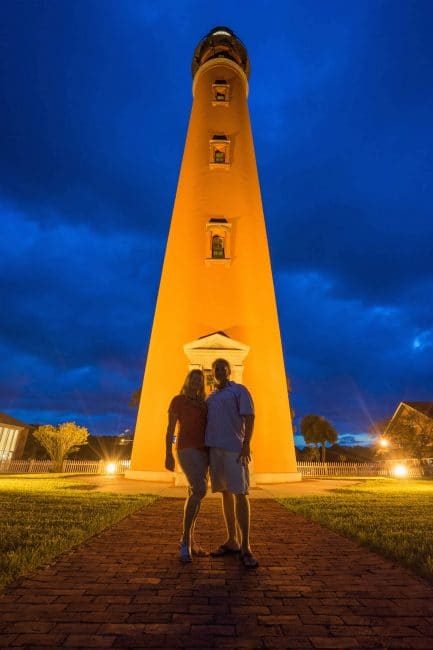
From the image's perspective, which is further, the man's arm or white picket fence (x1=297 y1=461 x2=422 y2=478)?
white picket fence (x1=297 y1=461 x2=422 y2=478)

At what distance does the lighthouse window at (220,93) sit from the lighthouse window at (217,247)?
7.16 m

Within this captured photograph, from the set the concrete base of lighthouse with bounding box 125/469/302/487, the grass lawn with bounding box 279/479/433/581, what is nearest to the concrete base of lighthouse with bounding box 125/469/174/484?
the concrete base of lighthouse with bounding box 125/469/302/487

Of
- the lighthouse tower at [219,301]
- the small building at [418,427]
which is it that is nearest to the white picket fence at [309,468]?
the small building at [418,427]

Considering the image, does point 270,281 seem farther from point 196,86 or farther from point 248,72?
point 248,72

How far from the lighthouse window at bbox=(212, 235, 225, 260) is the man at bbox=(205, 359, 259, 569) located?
37.6ft

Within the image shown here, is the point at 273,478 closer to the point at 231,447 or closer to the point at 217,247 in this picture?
the point at 217,247

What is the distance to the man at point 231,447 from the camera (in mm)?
3906

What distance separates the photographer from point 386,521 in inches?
236

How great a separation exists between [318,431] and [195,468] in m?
34.1

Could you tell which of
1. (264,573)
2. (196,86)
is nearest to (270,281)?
(196,86)

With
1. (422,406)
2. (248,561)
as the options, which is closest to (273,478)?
(248,561)

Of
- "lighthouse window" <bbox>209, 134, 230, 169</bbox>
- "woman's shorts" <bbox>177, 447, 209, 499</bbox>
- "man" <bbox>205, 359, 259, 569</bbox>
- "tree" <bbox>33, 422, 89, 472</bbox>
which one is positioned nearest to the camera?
"man" <bbox>205, 359, 259, 569</bbox>

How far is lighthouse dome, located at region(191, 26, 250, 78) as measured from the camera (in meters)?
20.4

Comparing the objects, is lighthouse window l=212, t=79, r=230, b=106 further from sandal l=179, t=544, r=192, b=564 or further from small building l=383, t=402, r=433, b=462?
sandal l=179, t=544, r=192, b=564
